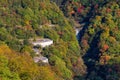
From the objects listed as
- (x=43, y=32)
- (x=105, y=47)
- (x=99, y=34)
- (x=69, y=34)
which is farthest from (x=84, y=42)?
(x=43, y=32)

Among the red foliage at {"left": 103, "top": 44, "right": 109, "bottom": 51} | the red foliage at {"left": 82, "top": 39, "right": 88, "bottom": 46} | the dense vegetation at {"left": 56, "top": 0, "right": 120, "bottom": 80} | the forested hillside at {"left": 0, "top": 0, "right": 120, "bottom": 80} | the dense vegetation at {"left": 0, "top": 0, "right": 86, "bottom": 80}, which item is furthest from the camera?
the red foliage at {"left": 82, "top": 39, "right": 88, "bottom": 46}

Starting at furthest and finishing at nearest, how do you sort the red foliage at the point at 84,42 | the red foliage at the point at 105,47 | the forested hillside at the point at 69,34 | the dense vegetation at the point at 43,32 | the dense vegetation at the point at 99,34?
the red foliage at the point at 84,42 → the red foliage at the point at 105,47 → the dense vegetation at the point at 99,34 → the forested hillside at the point at 69,34 → the dense vegetation at the point at 43,32

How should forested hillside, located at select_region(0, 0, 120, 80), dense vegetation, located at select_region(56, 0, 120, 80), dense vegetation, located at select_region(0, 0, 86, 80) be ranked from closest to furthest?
dense vegetation, located at select_region(0, 0, 86, 80), forested hillside, located at select_region(0, 0, 120, 80), dense vegetation, located at select_region(56, 0, 120, 80)

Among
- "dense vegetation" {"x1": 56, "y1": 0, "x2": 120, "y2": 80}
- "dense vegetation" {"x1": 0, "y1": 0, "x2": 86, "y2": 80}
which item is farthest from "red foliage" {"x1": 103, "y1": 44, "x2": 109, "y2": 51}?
"dense vegetation" {"x1": 0, "y1": 0, "x2": 86, "y2": 80}

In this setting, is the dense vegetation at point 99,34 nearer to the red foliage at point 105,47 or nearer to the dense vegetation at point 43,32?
the red foliage at point 105,47

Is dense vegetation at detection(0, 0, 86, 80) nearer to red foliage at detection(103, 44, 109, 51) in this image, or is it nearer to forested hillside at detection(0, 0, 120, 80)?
forested hillside at detection(0, 0, 120, 80)

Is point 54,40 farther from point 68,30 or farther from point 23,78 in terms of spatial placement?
point 23,78

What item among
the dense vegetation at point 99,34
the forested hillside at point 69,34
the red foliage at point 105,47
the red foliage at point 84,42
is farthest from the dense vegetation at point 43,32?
the red foliage at point 105,47

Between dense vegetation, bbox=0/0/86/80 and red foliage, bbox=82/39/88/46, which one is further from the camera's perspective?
red foliage, bbox=82/39/88/46
